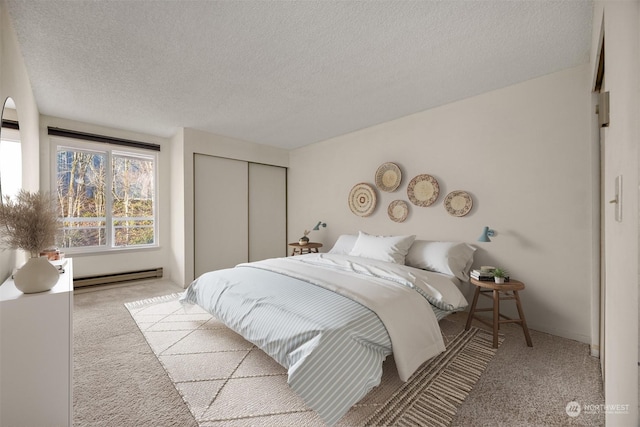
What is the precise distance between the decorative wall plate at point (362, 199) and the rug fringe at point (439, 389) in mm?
2011

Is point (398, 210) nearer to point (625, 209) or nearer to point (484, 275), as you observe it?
point (484, 275)

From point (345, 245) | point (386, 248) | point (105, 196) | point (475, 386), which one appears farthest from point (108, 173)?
point (475, 386)

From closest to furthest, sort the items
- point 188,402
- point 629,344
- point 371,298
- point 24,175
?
1. point 629,344
2. point 188,402
3. point 371,298
4. point 24,175

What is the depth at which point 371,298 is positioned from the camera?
1854 mm

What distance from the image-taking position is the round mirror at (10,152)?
1.66 meters

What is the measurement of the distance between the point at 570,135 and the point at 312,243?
332 centimetres

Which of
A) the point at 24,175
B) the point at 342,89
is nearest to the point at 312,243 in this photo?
the point at 342,89

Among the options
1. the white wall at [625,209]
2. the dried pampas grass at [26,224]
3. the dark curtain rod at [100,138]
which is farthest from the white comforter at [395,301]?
the dark curtain rod at [100,138]

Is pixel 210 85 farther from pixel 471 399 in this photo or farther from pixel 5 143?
pixel 471 399

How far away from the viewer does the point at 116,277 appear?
404 cm

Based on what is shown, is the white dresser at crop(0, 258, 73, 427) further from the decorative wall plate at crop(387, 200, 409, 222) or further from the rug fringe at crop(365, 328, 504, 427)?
the decorative wall plate at crop(387, 200, 409, 222)

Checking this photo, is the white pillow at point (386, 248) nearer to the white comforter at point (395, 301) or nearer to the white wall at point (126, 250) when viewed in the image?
the white comforter at point (395, 301)

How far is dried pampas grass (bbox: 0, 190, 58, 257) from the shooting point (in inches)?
57.2

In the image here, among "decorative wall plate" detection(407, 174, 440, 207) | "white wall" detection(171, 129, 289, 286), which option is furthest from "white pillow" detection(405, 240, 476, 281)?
"white wall" detection(171, 129, 289, 286)
